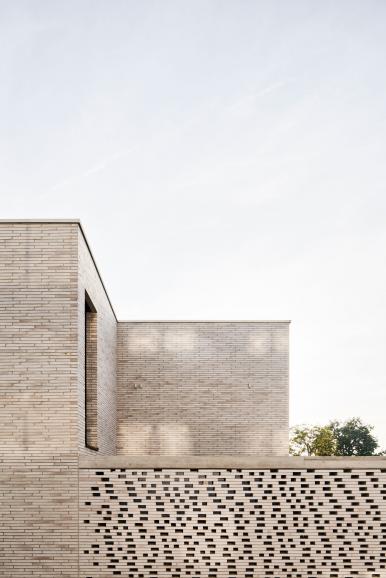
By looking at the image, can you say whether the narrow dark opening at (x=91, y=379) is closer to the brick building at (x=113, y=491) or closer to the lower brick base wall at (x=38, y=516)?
the brick building at (x=113, y=491)

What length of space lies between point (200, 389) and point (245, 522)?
25.7ft

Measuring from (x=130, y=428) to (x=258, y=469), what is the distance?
8.25m

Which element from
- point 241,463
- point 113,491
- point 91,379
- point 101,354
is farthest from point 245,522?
point 101,354

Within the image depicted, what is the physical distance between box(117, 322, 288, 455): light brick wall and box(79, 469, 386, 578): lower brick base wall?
759cm

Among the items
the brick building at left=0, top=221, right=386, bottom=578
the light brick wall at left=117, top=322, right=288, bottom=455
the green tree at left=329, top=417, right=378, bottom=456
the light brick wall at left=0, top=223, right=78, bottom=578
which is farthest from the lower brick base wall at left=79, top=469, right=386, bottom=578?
the green tree at left=329, top=417, right=378, bottom=456

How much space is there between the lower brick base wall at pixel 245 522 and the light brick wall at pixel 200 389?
7.59 meters

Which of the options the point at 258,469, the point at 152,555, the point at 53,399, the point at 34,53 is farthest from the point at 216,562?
the point at 34,53

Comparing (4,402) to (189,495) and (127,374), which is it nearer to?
(189,495)

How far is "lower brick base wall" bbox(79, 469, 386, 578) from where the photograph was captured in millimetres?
8500

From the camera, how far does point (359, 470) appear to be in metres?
8.59

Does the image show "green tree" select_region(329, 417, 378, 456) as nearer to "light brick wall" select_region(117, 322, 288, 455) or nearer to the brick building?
"light brick wall" select_region(117, 322, 288, 455)

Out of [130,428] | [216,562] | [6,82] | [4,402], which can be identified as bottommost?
[216,562]

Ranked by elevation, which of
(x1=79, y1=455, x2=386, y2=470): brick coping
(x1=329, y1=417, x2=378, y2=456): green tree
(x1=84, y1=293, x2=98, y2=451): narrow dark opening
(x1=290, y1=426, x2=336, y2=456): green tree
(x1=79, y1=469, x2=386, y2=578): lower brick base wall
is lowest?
(x1=329, y1=417, x2=378, y2=456): green tree

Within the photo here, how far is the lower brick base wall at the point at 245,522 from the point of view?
27.9 feet
